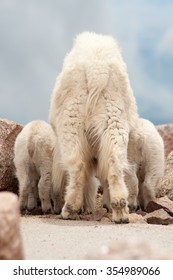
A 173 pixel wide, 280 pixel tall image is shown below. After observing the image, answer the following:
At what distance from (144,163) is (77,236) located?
3.97 metres

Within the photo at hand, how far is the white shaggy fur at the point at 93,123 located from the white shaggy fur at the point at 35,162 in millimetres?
834

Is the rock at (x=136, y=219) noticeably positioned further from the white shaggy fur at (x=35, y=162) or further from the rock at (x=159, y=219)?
the white shaggy fur at (x=35, y=162)

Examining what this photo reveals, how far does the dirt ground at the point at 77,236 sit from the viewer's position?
5445mm

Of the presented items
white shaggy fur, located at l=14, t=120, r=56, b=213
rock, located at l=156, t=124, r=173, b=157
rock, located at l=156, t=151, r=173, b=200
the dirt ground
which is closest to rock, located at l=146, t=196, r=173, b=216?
the dirt ground

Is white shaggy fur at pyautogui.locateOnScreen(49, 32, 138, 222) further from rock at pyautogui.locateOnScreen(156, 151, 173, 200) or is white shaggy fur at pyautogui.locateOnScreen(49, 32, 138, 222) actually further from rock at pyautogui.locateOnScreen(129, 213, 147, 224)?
rock at pyautogui.locateOnScreen(156, 151, 173, 200)

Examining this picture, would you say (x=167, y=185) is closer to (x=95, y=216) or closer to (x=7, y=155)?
(x=7, y=155)

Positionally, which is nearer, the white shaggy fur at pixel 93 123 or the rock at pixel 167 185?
the white shaggy fur at pixel 93 123

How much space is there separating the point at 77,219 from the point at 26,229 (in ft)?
4.30

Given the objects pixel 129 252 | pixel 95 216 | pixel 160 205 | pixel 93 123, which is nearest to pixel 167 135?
pixel 160 205

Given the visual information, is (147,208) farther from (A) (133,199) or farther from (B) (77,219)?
(B) (77,219)

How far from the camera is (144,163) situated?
10.3 m

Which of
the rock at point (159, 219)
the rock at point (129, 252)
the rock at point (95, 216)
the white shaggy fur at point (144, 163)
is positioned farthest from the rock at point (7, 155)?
the rock at point (129, 252)

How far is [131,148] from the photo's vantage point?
32.4 ft

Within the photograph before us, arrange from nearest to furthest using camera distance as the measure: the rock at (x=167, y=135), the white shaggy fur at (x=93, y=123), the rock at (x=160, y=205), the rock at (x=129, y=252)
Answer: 1. the rock at (x=129, y=252)
2. the white shaggy fur at (x=93, y=123)
3. the rock at (x=160, y=205)
4. the rock at (x=167, y=135)
